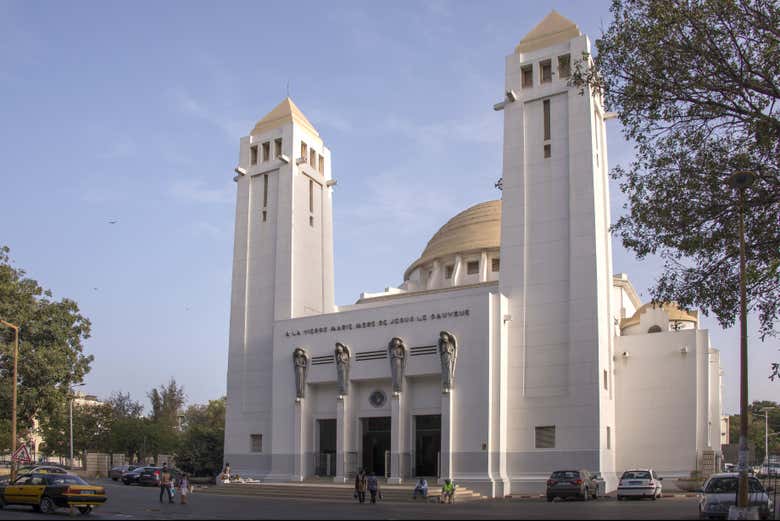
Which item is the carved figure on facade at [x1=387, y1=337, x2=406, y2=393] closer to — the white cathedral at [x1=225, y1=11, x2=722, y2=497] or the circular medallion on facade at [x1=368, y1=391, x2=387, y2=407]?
the white cathedral at [x1=225, y1=11, x2=722, y2=497]

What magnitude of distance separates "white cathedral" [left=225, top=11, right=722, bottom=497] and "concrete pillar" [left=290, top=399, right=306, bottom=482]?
116mm

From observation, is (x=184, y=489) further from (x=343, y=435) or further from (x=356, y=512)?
(x=343, y=435)

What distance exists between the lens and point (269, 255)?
1877 inches

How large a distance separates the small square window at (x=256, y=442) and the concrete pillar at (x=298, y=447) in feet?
11.5

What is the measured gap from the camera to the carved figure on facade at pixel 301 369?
42.2m

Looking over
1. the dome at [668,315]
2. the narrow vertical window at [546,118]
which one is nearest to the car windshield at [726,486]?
the narrow vertical window at [546,118]

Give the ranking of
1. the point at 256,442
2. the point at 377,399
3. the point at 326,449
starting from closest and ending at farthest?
the point at 377,399
the point at 326,449
the point at 256,442

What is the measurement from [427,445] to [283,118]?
22.4 metres

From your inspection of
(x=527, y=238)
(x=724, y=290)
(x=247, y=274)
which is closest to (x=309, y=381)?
(x=247, y=274)

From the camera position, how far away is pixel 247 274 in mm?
48438

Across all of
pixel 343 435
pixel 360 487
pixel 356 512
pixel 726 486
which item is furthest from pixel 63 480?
pixel 726 486

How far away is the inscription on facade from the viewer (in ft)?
124

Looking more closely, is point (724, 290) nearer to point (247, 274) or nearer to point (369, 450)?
point (369, 450)

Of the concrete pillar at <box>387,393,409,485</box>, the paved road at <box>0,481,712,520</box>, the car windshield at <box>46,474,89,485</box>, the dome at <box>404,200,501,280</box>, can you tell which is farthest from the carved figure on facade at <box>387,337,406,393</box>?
the car windshield at <box>46,474,89,485</box>
